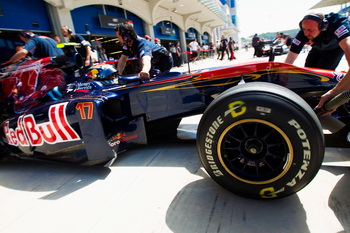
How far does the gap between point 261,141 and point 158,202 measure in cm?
86

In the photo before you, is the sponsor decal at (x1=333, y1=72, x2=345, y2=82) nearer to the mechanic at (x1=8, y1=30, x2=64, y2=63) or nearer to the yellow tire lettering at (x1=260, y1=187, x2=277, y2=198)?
the yellow tire lettering at (x1=260, y1=187, x2=277, y2=198)

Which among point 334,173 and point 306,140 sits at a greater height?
point 306,140

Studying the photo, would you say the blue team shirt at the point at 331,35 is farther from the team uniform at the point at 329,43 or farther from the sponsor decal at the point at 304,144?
the sponsor decal at the point at 304,144

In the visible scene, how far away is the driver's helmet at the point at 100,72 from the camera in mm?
2498

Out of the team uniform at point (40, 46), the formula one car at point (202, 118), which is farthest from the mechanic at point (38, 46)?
the formula one car at point (202, 118)

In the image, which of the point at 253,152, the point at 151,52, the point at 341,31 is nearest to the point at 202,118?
the point at 253,152

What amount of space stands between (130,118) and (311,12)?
212 cm

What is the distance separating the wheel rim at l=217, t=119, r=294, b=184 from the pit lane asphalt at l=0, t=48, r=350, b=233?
20cm

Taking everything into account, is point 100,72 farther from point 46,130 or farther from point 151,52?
point 46,130

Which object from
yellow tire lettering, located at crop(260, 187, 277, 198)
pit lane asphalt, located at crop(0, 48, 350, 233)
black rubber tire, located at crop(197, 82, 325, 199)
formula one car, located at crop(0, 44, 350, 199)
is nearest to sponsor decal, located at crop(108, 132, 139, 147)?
formula one car, located at crop(0, 44, 350, 199)

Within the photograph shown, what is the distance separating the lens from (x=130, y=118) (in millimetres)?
2283

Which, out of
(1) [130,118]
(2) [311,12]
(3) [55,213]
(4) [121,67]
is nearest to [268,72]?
(2) [311,12]

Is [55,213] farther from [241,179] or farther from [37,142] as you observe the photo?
[241,179]

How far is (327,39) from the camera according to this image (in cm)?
220
